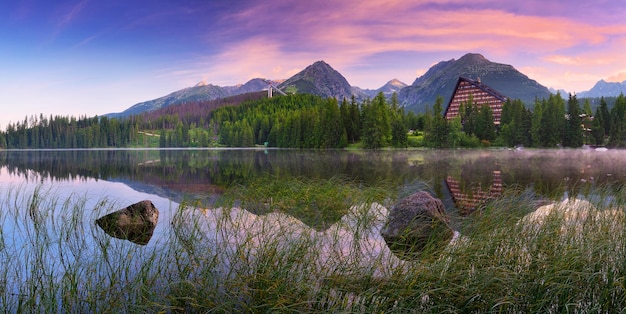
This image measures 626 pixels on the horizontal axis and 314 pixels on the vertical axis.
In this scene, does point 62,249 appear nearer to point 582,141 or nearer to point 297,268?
point 297,268

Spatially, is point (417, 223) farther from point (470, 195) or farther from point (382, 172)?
point (382, 172)

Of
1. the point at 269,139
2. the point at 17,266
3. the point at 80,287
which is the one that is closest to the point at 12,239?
the point at 17,266

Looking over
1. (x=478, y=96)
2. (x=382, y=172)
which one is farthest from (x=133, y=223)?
(x=478, y=96)

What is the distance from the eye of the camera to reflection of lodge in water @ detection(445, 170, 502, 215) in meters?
15.6

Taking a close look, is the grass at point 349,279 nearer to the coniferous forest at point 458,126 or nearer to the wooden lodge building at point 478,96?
the coniferous forest at point 458,126

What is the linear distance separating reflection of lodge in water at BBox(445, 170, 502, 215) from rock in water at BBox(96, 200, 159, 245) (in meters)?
10.6

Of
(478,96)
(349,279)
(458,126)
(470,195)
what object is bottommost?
(470,195)

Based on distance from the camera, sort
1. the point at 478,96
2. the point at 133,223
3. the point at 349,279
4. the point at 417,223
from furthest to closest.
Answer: the point at 478,96
the point at 133,223
the point at 417,223
the point at 349,279

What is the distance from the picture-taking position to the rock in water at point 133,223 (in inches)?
448

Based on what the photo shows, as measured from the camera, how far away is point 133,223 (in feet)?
40.8

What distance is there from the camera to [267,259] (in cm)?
659

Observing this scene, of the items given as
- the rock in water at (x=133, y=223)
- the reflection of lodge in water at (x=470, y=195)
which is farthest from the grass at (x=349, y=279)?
the reflection of lodge in water at (x=470, y=195)

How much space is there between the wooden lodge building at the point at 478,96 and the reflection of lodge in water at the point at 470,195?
10727cm

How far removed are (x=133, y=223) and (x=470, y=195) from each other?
14407 mm
